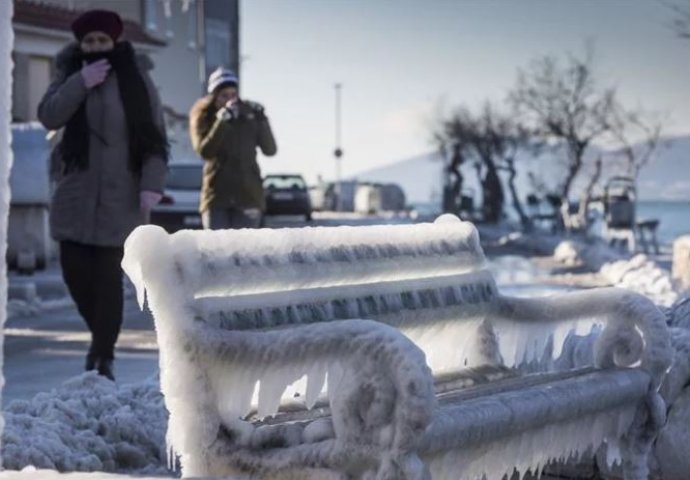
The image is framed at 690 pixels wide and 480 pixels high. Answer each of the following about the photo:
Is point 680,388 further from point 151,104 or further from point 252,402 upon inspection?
point 151,104

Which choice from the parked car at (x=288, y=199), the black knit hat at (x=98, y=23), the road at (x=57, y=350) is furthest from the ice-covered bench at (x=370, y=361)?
the parked car at (x=288, y=199)

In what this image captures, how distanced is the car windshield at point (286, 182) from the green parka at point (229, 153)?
112 ft

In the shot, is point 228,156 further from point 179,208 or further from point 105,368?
point 179,208

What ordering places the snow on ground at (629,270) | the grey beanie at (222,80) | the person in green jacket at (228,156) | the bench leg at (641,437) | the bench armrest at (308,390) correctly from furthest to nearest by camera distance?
1. the snow on ground at (629,270)
2. the person in green jacket at (228,156)
3. the grey beanie at (222,80)
4. the bench leg at (641,437)
5. the bench armrest at (308,390)

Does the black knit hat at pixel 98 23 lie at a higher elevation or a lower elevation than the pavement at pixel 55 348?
higher

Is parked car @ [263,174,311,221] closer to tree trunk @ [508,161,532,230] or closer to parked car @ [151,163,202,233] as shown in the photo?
tree trunk @ [508,161,532,230]

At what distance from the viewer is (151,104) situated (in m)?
6.30

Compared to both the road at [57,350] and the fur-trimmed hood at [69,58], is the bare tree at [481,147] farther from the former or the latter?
the fur-trimmed hood at [69,58]

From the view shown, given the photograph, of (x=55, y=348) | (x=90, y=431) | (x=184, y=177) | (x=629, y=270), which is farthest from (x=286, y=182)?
(x=90, y=431)

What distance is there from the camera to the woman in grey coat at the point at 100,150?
6223 millimetres

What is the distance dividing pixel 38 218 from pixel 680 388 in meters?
12.4

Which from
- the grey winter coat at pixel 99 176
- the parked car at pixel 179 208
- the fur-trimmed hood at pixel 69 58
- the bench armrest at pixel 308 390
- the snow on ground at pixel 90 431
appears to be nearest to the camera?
the bench armrest at pixel 308 390

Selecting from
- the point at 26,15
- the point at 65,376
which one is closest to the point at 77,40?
the point at 65,376

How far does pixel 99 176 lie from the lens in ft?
20.5
